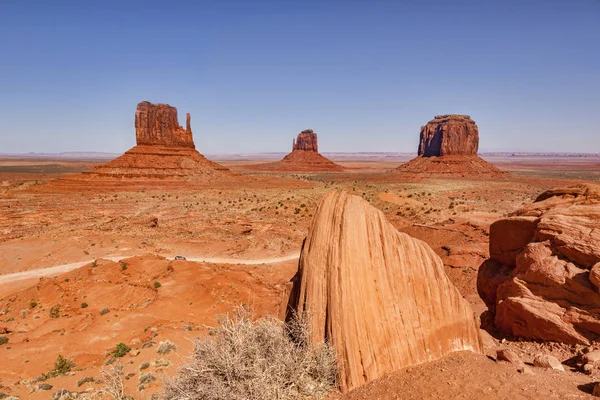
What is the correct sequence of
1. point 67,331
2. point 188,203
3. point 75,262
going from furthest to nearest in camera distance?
point 188,203, point 75,262, point 67,331

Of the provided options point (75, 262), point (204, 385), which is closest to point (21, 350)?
point (204, 385)

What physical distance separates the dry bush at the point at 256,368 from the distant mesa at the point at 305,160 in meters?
129

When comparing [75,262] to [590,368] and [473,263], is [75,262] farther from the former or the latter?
[590,368]

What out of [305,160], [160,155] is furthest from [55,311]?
[305,160]

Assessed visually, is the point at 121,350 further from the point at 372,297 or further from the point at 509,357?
the point at 509,357

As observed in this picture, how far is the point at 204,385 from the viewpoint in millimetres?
6402

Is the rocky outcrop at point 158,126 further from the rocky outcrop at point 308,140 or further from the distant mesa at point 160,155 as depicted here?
the rocky outcrop at point 308,140

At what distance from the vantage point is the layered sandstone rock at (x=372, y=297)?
294 inches

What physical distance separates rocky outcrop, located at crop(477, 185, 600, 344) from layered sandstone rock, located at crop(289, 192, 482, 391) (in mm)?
1811

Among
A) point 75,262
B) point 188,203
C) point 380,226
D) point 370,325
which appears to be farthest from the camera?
point 188,203

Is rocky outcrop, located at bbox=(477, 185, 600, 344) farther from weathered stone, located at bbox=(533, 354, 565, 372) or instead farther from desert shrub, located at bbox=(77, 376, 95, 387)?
desert shrub, located at bbox=(77, 376, 95, 387)

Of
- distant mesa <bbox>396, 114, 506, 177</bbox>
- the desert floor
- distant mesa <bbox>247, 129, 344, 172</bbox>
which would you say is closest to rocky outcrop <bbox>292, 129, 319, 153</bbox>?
distant mesa <bbox>247, 129, 344, 172</bbox>

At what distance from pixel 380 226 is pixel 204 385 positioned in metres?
5.50

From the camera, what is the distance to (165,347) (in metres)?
12.3
